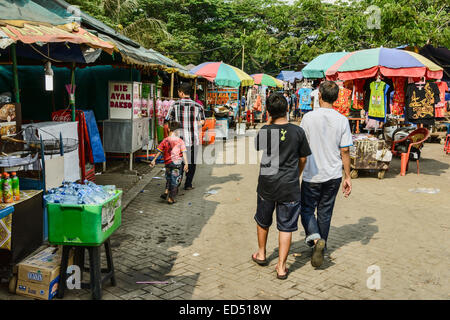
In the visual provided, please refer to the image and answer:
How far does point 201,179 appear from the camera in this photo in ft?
30.0

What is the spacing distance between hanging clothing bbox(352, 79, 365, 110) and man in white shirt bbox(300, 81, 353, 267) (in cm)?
599

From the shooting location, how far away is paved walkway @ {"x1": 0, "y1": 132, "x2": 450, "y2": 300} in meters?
3.99

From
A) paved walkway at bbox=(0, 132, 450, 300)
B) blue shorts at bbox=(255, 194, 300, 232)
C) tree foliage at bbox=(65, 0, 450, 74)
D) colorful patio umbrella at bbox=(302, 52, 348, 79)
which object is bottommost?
paved walkway at bbox=(0, 132, 450, 300)

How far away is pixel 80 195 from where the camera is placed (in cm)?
365

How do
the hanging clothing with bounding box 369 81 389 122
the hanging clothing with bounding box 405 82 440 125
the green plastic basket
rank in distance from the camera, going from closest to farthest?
the green plastic basket, the hanging clothing with bounding box 405 82 440 125, the hanging clothing with bounding box 369 81 389 122

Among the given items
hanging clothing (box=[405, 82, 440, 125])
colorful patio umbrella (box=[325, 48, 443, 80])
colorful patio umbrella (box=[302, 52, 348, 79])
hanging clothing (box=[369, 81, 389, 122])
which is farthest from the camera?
colorful patio umbrella (box=[302, 52, 348, 79])

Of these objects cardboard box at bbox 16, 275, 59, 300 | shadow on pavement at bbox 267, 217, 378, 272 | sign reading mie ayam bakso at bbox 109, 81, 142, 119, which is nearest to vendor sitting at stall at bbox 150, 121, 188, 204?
sign reading mie ayam bakso at bbox 109, 81, 142, 119

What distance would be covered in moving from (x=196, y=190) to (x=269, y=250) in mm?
3303

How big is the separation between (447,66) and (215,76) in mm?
8271

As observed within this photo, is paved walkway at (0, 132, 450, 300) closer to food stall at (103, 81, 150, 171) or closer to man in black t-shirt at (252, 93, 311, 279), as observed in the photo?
man in black t-shirt at (252, 93, 311, 279)

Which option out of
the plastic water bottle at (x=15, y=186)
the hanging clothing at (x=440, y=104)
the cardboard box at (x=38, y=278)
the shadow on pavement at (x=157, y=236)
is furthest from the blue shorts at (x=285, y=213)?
the hanging clothing at (x=440, y=104)

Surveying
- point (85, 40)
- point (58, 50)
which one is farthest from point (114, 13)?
point (85, 40)
